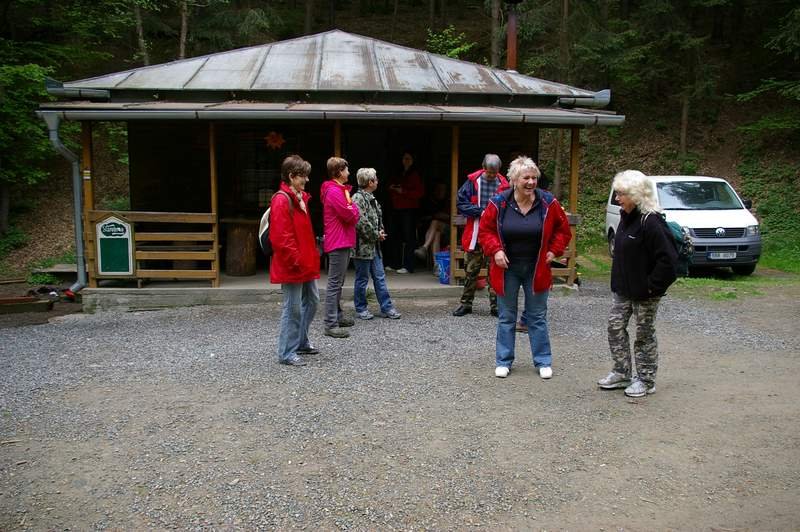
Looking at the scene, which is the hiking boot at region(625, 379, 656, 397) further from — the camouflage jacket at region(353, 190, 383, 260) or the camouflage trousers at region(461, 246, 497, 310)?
the camouflage jacket at region(353, 190, 383, 260)

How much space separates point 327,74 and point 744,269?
8.38 metres

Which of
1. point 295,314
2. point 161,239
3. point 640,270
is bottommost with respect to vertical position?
point 295,314

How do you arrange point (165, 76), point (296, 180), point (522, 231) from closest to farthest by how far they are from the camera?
point (522, 231) < point (296, 180) < point (165, 76)

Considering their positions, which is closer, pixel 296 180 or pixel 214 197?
pixel 296 180

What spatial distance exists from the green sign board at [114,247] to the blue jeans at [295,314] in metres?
4.07

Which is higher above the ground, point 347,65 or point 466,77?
point 347,65

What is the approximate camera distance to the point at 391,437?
4.89 meters

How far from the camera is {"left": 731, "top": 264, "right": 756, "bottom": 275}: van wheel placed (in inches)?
507

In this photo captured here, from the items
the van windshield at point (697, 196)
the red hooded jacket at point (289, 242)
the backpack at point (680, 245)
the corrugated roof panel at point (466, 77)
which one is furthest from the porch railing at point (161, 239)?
the van windshield at point (697, 196)

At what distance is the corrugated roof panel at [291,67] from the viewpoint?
10617 millimetres

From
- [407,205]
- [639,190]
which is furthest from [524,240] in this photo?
[407,205]

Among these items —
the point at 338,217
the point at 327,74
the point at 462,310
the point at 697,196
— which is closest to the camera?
the point at 338,217

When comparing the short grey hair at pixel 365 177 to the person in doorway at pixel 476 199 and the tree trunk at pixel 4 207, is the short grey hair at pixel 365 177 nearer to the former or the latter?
the person in doorway at pixel 476 199

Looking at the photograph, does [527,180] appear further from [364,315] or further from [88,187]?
[88,187]
